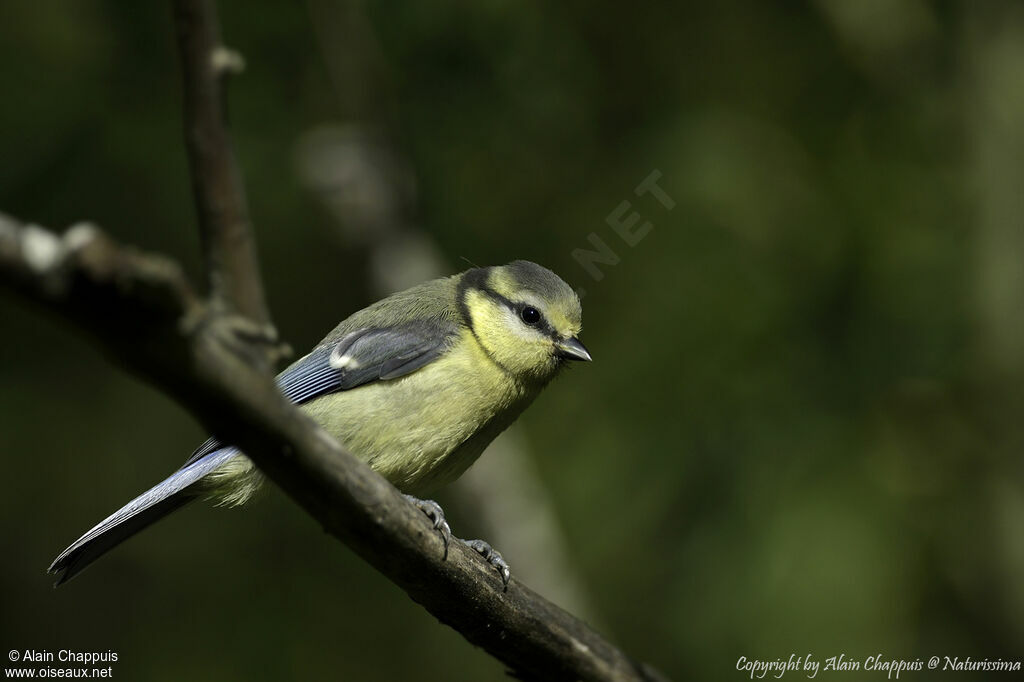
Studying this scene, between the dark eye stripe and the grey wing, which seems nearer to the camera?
the grey wing

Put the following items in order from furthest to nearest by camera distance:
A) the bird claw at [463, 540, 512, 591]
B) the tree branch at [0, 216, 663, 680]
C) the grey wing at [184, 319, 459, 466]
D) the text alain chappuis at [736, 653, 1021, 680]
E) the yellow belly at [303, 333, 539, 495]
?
the text alain chappuis at [736, 653, 1021, 680], the grey wing at [184, 319, 459, 466], the yellow belly at [303, 333, 539, 495], the bird claw at [463, 540, 512, 591], the tree branch at [0, 216, 663, 680]

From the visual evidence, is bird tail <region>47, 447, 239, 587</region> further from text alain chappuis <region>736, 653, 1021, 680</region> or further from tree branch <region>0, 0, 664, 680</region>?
text alain chappuis <region>736, 653, 1021, 680</region>

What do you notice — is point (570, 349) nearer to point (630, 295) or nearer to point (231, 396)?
point (630, 295)

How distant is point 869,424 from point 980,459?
0.43m

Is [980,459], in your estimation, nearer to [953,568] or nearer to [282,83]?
[953,568]

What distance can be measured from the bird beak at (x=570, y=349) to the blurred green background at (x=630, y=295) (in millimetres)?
742

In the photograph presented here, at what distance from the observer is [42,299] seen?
3.38 feet

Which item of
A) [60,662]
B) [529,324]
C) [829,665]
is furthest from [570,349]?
[60,662]

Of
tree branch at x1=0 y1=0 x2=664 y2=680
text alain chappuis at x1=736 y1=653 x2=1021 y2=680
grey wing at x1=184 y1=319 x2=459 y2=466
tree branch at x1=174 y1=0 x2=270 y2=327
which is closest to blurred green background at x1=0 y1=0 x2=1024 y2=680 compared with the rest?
text alain chappuis at x1=736 y1=653 x2=1021 y2=680

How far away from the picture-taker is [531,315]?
2785mm

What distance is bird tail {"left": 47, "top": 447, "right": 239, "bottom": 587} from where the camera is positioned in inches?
93.0

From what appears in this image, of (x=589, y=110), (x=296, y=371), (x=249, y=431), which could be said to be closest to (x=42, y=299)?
(x=249, y=431)

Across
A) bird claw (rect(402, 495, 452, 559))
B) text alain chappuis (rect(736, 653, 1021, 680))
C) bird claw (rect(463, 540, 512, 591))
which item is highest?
bird claw (rect(402, 495, 452, 559))

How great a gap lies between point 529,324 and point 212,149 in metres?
1.73
